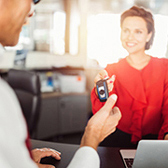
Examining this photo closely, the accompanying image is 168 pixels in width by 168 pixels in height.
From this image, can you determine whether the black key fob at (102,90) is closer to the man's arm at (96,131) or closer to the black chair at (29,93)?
the man's arm at (96,131)

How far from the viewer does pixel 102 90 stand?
1147mm

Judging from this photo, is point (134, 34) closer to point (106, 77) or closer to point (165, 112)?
point (106, 77)

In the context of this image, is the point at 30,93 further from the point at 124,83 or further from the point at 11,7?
the point at 11,7

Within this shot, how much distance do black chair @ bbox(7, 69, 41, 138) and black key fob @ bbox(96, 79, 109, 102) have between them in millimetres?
862

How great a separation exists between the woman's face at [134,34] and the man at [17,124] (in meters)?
0.48

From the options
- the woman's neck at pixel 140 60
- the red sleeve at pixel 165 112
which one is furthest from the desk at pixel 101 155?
the woman's neck at pixel 140 60

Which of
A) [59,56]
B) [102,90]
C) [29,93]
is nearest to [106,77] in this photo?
[102,90]

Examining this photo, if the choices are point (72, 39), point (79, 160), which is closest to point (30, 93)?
point (79, 160)

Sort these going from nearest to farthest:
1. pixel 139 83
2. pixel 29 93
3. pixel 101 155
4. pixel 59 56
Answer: pixel 101 155
pixel 139 83
pixel 29 93
pixel 59 56

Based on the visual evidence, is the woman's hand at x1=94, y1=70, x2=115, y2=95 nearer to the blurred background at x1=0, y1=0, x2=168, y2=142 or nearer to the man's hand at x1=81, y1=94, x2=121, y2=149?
the man's hand at x1=81, y1=94, x2=121, y2=149

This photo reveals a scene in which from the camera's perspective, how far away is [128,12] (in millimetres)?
1255

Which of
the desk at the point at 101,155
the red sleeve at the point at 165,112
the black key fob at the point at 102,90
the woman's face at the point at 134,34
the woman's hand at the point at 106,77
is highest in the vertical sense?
the woman's face at the point at 134,34

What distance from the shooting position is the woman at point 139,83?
1.23 m

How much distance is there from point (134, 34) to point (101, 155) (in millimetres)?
684
